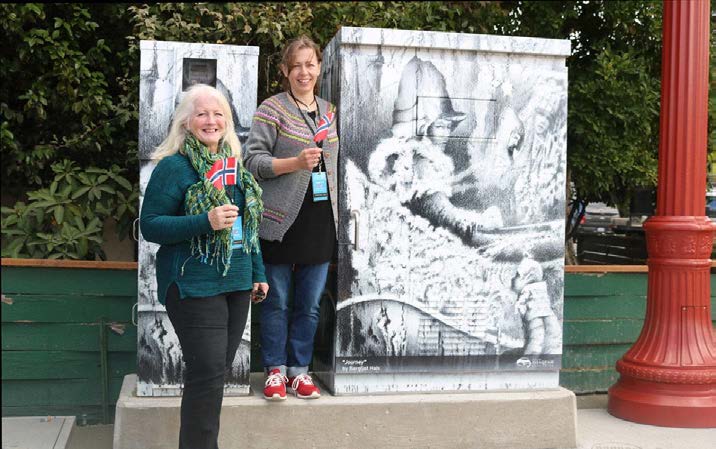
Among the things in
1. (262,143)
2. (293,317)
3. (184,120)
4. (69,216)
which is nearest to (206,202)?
(184,120)

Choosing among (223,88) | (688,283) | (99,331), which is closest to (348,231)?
(223,88)

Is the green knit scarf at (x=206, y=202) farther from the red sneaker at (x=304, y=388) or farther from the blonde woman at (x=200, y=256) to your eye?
the red sneaker at (x=304, y=388)

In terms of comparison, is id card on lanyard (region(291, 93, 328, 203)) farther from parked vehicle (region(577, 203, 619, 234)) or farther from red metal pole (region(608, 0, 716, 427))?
parked vehicle (region(577, 203, 619, 234))

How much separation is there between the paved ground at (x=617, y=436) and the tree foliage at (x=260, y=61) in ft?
5.14

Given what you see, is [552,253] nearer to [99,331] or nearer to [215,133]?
[215,133]

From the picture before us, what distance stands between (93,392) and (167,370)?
3.11 feet

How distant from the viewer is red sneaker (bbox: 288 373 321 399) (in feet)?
14.3

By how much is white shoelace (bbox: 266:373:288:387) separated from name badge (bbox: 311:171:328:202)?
92cm

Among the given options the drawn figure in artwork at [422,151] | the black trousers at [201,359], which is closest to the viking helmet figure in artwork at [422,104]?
the drawn figure in artwork at [422,151]

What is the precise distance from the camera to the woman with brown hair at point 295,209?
4273mm

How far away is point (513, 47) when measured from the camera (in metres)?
4.54

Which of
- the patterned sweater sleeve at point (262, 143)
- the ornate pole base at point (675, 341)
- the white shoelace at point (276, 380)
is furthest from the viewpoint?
the ornate pole base at point (675, 341)

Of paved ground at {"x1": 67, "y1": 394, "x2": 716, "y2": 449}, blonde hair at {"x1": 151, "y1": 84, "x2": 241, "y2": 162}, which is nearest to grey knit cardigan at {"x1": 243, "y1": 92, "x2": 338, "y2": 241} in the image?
blonde hair at {"x1": 151, "y1": 84, "x2": 241, "y2": 162}

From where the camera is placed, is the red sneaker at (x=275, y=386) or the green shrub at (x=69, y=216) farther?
the green shrub at (x=69, y=216)
